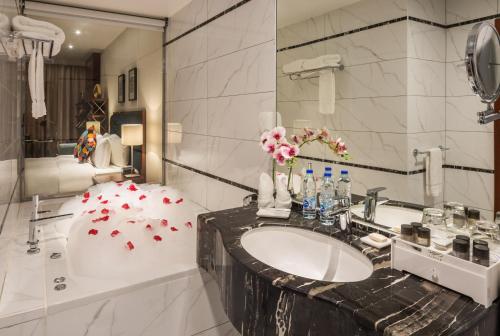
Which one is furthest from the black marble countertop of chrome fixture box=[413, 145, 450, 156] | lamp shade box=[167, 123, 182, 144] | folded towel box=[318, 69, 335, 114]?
lamp shade box=[167, 123, 182, 144]

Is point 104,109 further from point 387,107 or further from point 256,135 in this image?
point 387,107

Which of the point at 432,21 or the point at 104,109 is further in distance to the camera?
the point at 104,109

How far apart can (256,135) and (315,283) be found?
1370 millimetres

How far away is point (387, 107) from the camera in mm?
1430

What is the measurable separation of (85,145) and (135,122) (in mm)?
565

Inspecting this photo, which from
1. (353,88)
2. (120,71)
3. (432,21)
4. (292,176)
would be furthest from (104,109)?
(432,21)

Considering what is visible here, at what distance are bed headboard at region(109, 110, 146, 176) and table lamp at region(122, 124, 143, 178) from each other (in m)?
0.03

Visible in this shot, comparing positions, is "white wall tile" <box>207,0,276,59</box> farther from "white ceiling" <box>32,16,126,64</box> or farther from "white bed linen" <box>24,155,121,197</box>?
"white bed linen" <box>24,155,121,197</box>

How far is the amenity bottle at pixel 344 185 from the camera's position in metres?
1.63

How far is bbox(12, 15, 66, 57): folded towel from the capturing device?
232 centimetres

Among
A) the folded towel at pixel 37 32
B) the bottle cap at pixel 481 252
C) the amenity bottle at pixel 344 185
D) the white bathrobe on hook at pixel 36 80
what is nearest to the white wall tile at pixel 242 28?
the amenity bottle at pixel 344 185

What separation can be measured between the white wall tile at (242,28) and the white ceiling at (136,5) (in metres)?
0.70

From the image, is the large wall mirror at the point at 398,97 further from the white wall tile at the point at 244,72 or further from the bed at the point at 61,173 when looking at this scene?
the bed at the point at 61,173

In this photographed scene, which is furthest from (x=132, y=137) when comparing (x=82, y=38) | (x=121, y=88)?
(x=82, y=38)
